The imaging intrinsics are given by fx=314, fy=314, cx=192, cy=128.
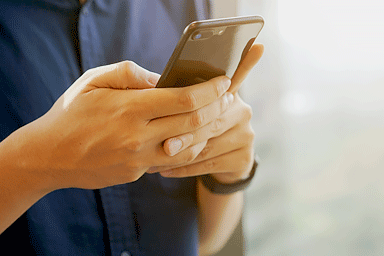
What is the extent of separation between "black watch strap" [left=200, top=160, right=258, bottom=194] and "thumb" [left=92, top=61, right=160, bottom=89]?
0.30 meters

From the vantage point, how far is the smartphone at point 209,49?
0.36 meters

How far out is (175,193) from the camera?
2.13ft

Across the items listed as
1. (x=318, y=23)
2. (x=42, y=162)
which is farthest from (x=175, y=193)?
(x=318, y=23)

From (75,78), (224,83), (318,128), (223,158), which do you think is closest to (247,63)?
(224,83)

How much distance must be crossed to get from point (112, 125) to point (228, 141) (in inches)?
8.5

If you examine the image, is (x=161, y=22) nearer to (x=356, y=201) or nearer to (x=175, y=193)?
(x=175, y=193)

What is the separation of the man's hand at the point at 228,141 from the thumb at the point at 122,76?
0.09 meters

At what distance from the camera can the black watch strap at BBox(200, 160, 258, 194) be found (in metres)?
0.63

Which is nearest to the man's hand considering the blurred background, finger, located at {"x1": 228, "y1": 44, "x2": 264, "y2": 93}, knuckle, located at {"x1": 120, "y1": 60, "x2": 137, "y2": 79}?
finger, located at {"x1": 228, "y1": 44, "x2": 264, "y2": 93}

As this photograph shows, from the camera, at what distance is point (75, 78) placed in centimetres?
57

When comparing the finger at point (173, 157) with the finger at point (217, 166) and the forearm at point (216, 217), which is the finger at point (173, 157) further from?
the forearm at point (216, 217)

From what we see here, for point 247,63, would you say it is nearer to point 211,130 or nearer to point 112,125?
point 211,130

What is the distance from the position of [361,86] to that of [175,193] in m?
0.66

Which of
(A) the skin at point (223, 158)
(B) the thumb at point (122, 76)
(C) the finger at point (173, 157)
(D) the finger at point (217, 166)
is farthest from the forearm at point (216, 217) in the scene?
(B) the thumb at point (122, 76)
